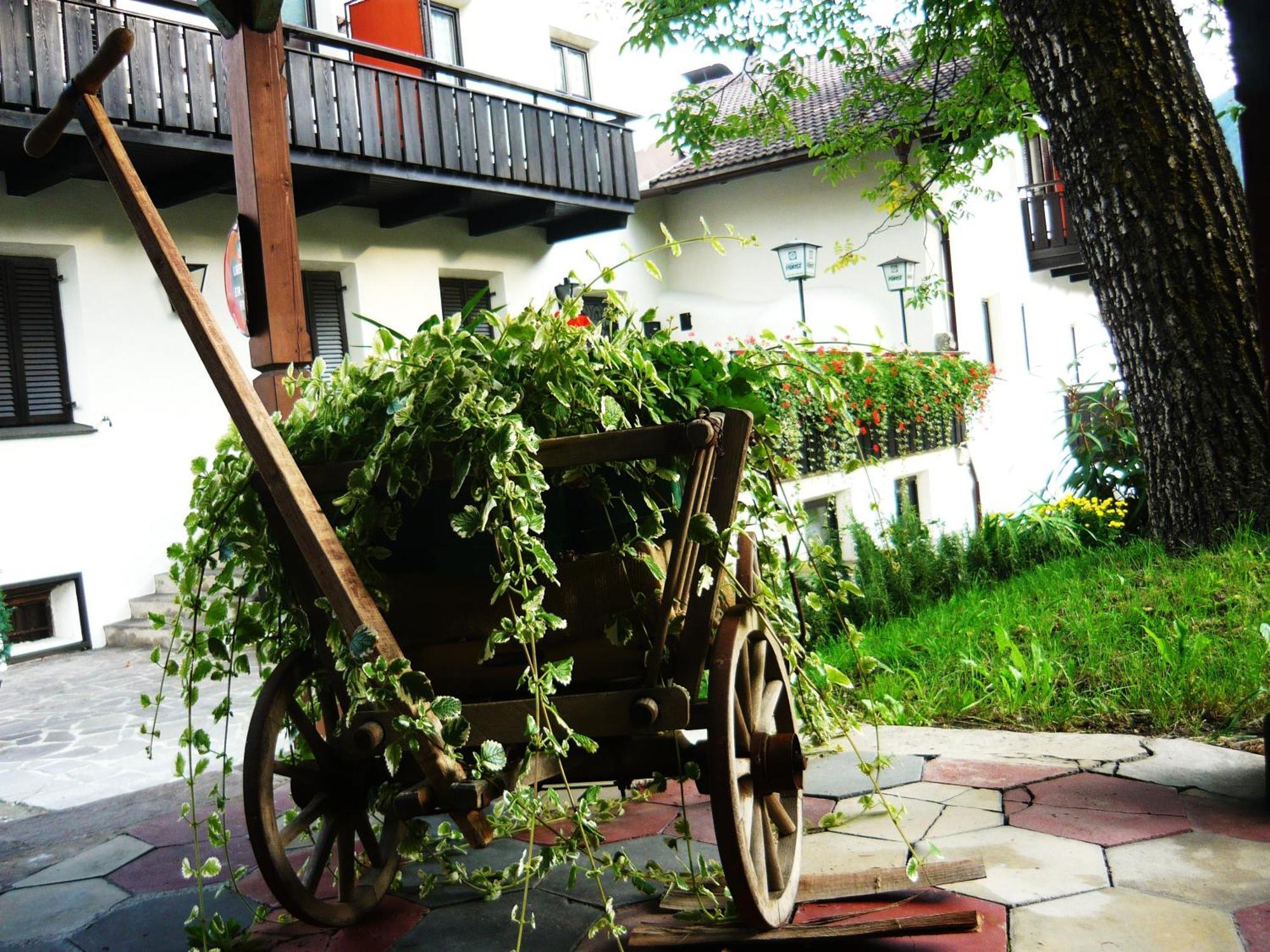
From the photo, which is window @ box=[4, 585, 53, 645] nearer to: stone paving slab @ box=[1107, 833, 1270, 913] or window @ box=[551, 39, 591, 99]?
stone paving slab @ box=[1107, 833, 1270, 913]

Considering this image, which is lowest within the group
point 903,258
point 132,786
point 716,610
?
point 132,786

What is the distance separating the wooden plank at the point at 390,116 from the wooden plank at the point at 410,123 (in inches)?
1.8

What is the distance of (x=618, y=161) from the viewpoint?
1275cm

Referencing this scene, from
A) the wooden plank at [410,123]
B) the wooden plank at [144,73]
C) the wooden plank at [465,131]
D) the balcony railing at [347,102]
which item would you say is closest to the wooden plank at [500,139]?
the balcony railing at [347,102]

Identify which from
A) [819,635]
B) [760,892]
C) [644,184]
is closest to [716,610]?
[760,892]

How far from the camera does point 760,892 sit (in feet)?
6.97

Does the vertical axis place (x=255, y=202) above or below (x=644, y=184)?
below

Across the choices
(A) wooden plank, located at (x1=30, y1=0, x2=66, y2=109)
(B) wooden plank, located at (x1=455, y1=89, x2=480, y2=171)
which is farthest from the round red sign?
(B) wooden plank, located at (x1=455, y1=89, x2=480, y2=171)

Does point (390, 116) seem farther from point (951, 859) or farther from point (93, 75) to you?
point (951, 859)

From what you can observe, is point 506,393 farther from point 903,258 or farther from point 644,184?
point 644,184

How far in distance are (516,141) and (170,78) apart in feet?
12.4

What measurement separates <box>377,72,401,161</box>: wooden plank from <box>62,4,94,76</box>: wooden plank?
2.51 metres

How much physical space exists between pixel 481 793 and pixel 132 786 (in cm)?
297

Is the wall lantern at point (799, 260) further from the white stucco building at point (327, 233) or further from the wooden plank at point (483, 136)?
the wooden plank at point (483, 136)
